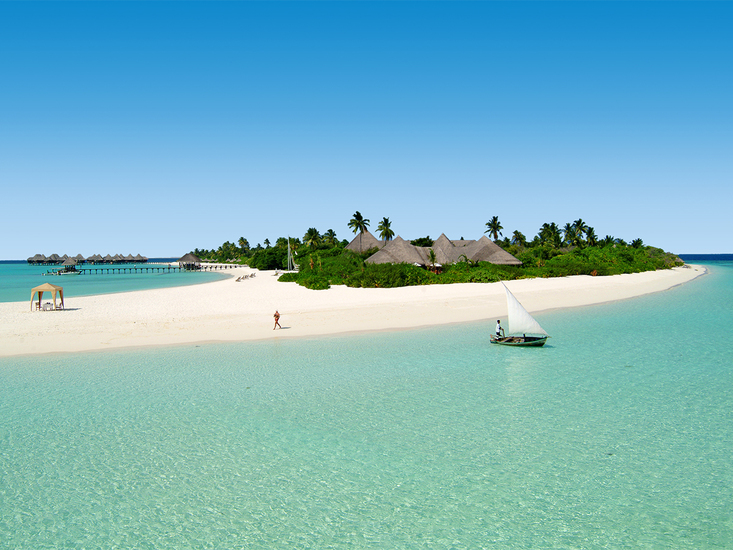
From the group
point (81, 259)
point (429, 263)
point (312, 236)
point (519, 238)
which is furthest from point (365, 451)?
point (81, 259)

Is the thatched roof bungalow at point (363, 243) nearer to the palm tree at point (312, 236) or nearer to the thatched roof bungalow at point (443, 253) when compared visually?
the thatched roof bungalow at point (443, 253)

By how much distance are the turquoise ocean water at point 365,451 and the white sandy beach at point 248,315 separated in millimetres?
3744

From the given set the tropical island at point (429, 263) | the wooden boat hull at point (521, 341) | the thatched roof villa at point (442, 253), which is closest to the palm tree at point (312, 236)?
the tropical island at point (429, 263)

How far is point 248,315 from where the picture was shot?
29812 millimetres

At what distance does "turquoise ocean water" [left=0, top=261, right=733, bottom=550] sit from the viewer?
827 centimetres

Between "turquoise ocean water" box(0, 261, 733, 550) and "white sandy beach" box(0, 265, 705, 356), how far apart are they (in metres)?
3.74

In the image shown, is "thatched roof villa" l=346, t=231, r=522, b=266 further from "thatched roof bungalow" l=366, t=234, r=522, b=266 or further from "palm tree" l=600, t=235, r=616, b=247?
"palm tree" l=600, t=235, r=616, b=247

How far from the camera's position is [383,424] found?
1282 cm

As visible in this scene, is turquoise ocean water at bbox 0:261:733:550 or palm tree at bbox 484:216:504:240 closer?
turquoise ocean water at bbox 0:261:733:550

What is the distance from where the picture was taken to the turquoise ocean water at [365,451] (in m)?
8.27

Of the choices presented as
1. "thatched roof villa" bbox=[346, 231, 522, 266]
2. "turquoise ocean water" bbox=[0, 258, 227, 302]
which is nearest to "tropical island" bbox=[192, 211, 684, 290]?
"thatched roof villa" bbox=[346, 231, 522, 266]

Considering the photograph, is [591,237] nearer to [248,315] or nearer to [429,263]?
[429,263]

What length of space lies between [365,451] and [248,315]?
65.8ft

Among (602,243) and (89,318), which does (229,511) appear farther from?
(602,243)
